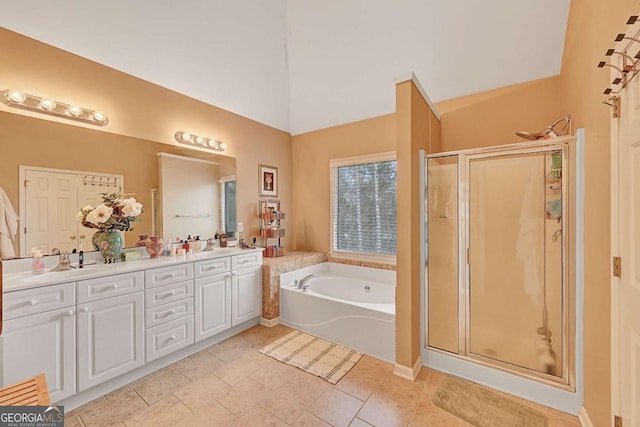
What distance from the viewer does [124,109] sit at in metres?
2.56

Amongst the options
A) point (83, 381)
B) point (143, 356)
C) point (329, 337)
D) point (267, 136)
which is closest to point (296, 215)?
point (267, 136)

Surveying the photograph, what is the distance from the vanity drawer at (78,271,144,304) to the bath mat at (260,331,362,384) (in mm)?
1333

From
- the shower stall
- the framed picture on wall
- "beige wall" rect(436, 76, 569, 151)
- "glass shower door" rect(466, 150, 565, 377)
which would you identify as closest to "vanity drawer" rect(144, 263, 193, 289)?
the framed picture on wall

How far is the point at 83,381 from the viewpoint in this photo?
186cm

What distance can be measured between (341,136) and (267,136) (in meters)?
1.13

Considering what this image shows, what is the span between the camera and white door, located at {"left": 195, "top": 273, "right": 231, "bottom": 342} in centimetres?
259

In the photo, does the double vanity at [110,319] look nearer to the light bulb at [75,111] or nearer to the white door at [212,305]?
the white door at [212,305]

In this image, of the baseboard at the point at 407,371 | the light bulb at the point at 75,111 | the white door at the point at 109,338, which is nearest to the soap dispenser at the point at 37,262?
the white door at the point at 109,338

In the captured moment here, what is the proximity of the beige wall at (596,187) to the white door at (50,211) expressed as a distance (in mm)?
3771

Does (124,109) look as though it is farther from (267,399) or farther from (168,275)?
(267,399)

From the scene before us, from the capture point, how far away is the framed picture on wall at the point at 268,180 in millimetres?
3912

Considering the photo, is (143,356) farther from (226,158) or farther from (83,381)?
(226,158)

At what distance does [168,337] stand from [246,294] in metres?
0.89
